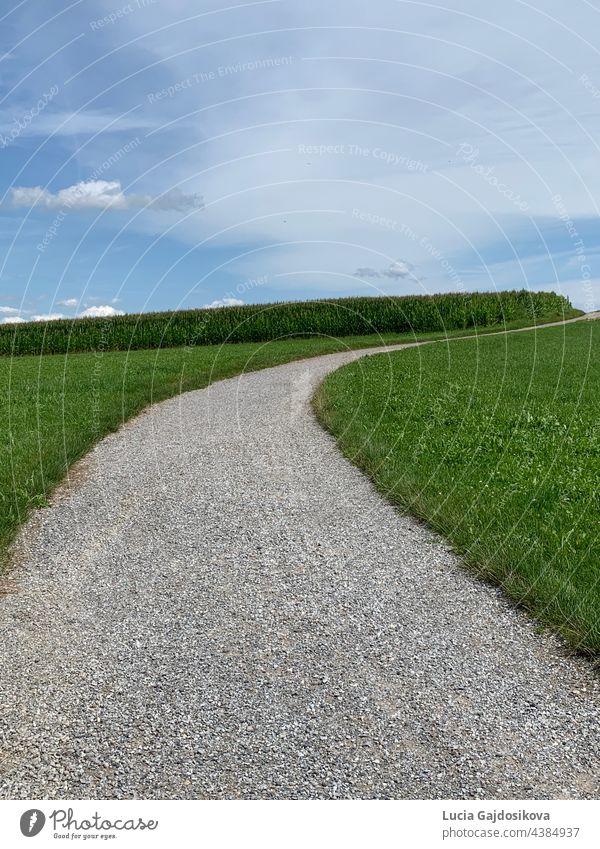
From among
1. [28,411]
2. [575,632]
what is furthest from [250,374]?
[575,632]

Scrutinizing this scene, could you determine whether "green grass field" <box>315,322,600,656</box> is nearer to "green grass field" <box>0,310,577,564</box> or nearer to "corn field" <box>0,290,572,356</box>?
"green grass field" <box>0,310,577,564</box>

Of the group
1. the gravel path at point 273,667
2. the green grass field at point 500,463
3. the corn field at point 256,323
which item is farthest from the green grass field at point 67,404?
the corn field at point 256,323

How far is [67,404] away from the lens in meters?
18.7

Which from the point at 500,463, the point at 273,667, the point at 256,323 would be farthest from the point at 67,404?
the point at 256,323

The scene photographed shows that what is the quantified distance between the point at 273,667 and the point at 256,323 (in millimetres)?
44927

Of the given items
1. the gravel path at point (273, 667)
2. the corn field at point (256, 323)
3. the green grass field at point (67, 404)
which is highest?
the corn field at point (256, 323)

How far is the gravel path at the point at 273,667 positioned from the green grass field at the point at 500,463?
370 mm

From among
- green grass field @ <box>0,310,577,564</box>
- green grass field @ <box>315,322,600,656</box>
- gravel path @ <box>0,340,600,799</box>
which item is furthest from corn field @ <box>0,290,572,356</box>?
gravel path @ <box>0,340,600,799</box>

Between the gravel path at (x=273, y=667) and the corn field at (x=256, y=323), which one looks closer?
the gravel path at (x=273, y=667)

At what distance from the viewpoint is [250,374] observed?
2600 cm

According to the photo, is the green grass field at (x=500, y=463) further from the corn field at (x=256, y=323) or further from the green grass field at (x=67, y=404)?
the corn field at (x=256, y=323)

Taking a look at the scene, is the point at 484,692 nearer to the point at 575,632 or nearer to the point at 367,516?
the point at 575,632

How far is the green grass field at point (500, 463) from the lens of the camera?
6863 millimetres

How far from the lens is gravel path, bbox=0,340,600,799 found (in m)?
4.31
